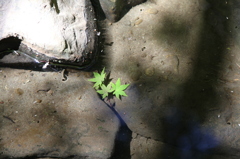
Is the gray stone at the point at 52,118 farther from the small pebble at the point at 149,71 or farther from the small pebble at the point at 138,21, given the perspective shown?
the small pebble at the point at 138,21

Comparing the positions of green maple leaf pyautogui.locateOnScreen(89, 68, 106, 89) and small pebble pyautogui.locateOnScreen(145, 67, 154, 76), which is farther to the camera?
small pebble pyautogui.locateOnScreen(145, 67, 154, 76)

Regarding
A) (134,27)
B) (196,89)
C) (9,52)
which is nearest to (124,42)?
(134,27)

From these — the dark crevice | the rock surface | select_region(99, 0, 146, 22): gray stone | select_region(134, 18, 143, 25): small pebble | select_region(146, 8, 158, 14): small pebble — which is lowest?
the dark crevice

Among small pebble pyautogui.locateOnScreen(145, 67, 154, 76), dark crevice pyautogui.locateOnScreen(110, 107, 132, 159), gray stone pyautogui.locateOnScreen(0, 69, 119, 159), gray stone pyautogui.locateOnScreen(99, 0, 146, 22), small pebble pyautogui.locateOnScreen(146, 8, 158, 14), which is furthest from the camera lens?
small pebble pyautogui.locateOnScreen(146, 8, 158, 14)

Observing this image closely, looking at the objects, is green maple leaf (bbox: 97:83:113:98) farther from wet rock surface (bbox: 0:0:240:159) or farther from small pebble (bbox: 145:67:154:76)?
small pebble (bbox: 145:67:154:76)

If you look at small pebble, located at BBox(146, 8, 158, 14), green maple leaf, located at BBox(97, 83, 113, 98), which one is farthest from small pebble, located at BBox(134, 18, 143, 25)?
green maple leaf, located at BBox(97, 83, 113, 98)

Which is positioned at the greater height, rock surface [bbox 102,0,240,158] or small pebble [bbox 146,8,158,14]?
small pebble [bbox 146,8,158,14]

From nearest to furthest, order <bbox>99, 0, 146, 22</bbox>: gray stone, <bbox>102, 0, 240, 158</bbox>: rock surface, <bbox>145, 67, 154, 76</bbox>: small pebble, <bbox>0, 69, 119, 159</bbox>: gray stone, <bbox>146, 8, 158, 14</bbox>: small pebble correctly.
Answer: <bbox>0, 69, 119, 159</bbox>: gray stone → <bbox>102, 0, 240, 158</bbox>: rock surface → <bbox>145, 67, 154, 76</bbox>: small pebble → <bbox>99, 0, 146, 22</bbox>: gray stone → <bbox>146, 8, 158, 14</bbox>: small pebble
